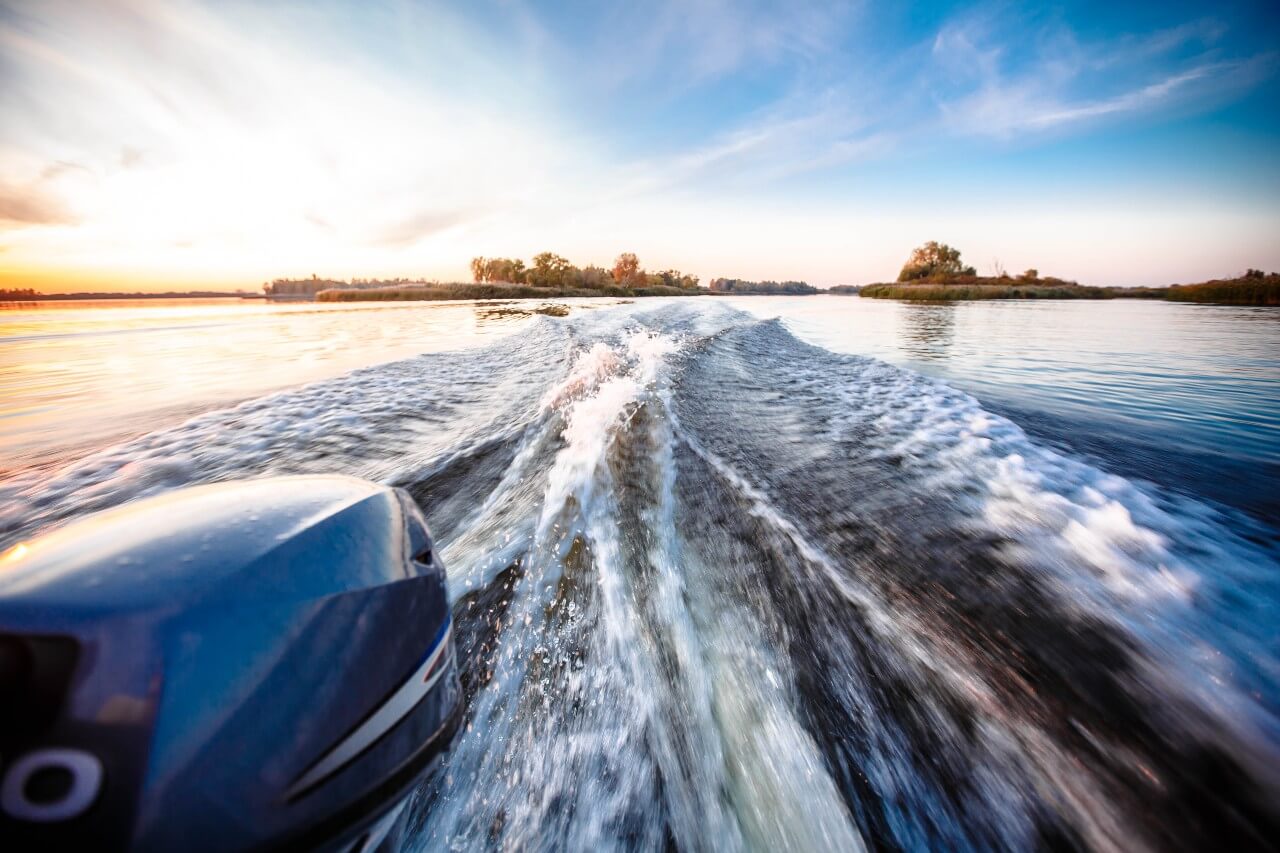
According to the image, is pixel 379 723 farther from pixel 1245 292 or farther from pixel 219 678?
pixel 1245 292

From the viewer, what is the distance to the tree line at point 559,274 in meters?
78.8

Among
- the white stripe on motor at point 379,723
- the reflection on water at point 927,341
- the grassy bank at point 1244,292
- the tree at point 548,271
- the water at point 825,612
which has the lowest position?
the water at point 825,612

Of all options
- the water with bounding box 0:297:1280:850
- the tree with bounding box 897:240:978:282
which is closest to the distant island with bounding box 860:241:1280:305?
the tree with bounding box 897:240:978:282

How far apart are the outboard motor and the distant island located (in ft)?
153

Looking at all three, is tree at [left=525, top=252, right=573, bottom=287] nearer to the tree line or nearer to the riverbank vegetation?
the tree line

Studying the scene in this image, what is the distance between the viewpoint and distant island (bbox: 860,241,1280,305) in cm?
2984

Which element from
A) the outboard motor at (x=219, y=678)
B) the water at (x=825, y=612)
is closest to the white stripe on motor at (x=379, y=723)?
the outboard motor at (x=219, y=678)

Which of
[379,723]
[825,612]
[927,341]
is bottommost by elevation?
[825,612]

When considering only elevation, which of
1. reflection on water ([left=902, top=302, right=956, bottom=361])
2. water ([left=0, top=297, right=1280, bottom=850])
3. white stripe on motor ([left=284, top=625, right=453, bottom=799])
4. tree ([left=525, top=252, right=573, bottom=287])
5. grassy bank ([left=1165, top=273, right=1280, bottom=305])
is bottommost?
water ([left=0, top=297, right=1280, bottom=850])

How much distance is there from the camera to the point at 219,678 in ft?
2.94

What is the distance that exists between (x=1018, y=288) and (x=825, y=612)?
6605cm

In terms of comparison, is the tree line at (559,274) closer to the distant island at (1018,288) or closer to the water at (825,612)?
the distant island at (1018,288)

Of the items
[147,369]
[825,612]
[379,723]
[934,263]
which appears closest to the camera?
[379,723]

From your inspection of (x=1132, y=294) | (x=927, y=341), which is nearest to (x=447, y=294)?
(x=927, y=341)
